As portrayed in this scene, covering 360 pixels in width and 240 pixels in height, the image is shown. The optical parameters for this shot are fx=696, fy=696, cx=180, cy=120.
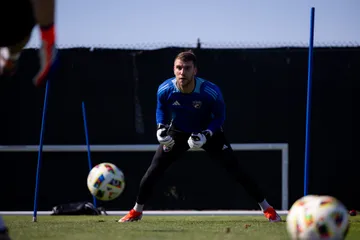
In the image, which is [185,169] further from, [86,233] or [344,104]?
[86,233]

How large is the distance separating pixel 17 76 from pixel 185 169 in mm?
3232

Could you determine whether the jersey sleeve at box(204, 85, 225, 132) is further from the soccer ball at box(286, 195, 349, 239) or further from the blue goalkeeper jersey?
the soccer ball at box(286, 195, 349, 239)

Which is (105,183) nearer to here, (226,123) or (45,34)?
(226,123)

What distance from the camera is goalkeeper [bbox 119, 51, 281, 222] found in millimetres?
7871

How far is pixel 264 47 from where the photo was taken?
11719 mm

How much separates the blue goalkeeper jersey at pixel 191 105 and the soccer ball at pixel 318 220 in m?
3.27

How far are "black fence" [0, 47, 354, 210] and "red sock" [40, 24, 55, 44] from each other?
23.0ft

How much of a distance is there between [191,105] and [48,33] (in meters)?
3.49

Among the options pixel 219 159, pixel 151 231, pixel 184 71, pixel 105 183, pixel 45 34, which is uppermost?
pixel 45 34

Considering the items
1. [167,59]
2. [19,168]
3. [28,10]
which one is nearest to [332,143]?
[167,59]

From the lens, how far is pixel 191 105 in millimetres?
8000

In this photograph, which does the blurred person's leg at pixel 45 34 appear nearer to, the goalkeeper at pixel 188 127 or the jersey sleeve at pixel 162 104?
the goalkeeper at pixel 188 127

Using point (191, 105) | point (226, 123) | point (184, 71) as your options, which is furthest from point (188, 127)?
point (226, 123)

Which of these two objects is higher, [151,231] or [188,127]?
[188,127]
